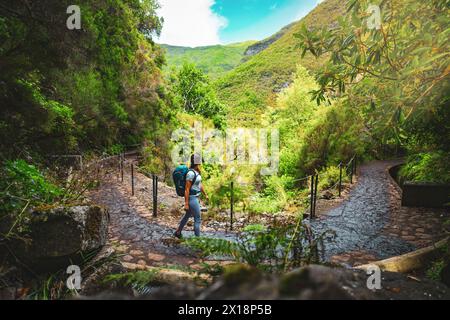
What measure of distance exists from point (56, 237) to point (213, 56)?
148822 millimetres

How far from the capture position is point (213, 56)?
14312 cm

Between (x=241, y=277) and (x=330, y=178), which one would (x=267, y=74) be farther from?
(x=241, y=277)

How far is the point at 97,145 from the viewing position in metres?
14.8

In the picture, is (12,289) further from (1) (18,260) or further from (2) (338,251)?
(2) (338,251)

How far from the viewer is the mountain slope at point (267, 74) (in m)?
62.3

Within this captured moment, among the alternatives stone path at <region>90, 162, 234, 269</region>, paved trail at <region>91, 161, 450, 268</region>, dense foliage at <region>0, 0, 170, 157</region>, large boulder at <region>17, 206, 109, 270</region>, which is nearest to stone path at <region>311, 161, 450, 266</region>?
paved trail at <region>91, 161, 450, 268</region>

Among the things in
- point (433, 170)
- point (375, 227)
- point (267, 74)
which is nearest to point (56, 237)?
point (375, 227)

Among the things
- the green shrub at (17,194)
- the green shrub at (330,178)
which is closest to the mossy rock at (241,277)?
the green shrub at (17,194)

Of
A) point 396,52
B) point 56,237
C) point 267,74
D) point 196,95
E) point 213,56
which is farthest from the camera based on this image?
point 213,56

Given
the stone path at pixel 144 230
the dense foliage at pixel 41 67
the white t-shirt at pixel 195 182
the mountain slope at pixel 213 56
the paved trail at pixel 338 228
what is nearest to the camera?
the dense foliage at pixel 41 67

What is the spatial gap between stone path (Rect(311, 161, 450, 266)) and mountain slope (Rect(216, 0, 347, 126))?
161ft

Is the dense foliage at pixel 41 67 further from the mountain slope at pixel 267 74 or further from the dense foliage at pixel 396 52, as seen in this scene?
the mountain slope at pixel 267 74

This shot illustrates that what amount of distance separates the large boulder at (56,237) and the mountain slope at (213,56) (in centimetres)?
11930
